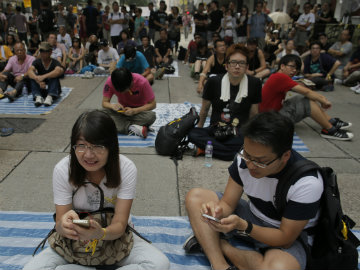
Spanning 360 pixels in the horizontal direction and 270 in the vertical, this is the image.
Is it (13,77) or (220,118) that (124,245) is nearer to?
(220,118)

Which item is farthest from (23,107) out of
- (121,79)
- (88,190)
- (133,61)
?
(88,190)

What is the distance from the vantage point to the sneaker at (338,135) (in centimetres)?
452

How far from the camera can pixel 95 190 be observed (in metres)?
1.80

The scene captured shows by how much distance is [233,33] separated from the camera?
11195 millimetres

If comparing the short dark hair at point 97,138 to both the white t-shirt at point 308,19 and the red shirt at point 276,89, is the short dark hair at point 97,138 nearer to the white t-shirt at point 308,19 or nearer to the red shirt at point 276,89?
the red shirt at point 276,89

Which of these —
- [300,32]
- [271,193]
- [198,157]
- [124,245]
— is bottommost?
[198,157]

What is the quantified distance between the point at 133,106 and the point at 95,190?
9.65 feet

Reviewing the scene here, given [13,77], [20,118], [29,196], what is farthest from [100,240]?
[13,77]

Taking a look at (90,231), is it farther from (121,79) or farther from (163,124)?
(163,124)

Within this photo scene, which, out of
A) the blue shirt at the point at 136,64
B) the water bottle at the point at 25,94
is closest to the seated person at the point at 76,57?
the water bottle at the point at 25,94

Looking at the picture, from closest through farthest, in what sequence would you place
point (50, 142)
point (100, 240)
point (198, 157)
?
point (100, 240) < point (198, 157) < point (50, 142)

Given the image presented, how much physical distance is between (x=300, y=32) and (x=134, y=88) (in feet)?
27.1

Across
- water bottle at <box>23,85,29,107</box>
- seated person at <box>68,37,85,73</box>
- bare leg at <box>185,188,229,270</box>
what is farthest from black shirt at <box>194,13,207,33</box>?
bare leg at <box>185,188,229,270</box>

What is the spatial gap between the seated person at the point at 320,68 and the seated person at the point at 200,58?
8.65ft
